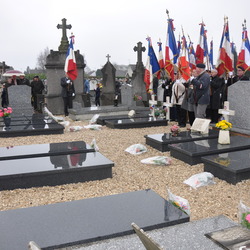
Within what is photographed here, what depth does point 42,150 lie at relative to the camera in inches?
221

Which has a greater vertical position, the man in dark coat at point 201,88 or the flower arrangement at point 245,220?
the man in dark coat at point 201,88

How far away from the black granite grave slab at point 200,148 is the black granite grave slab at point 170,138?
0.35 meters

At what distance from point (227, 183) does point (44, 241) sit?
3.08 meters

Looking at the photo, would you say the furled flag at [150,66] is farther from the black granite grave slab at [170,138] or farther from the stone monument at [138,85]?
the black granite grave slab at [170,138]

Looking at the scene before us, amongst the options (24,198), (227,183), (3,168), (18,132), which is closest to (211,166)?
(227,183)

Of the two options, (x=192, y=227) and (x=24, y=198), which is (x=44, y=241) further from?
(x=24, y=198)

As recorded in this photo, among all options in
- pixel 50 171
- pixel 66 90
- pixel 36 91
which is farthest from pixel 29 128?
pixel 36 91

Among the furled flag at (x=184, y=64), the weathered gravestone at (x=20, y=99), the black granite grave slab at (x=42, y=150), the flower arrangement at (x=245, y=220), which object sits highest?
the furled flag at (x=184, y=64)

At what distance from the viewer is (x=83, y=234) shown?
8.11ft

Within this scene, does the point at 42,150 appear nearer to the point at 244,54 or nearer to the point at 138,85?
the point at 244,54

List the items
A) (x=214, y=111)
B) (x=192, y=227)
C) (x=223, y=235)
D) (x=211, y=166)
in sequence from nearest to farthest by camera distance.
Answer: (x=223, y=235), (x=192, y=227), (x=211, y=166), (x=214, y=111)

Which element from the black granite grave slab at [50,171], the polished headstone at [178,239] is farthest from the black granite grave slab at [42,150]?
the polished headstone at [178,239]

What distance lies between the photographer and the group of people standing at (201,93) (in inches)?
306

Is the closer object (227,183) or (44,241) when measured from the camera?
(44,241)
